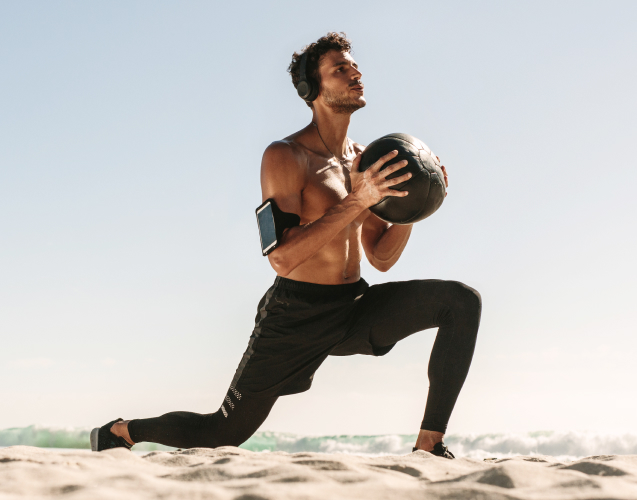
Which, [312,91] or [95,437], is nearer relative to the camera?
[95,437]

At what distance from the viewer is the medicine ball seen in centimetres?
356

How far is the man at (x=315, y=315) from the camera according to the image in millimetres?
3691

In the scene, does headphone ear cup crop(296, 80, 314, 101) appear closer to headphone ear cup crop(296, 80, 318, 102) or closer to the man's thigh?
headphone ear cup crop(296, 80, 318, 102)

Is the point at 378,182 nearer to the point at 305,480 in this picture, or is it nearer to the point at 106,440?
the point at 305,480

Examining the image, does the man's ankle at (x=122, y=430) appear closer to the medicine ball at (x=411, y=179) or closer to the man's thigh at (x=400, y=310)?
the man's thigh at (x=400, y=310)

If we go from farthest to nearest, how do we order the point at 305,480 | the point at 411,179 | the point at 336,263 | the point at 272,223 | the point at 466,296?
the point at 336,263, the point at 466,296, the point at 272,223, the point at 411,179, the point at 305,480

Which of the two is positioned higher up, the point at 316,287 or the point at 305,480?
the point at 316,287

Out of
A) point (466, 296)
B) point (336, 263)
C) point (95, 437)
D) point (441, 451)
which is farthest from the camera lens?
point (95, 437)

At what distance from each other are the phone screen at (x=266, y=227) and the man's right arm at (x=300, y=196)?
2.2 inches

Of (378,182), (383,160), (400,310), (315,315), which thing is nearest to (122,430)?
(315,315)

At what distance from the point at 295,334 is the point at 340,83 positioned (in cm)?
182

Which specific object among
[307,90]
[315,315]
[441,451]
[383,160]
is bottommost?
[441,451]

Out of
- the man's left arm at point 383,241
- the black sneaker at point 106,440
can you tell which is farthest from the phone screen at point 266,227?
the black sneaker at point 106,440

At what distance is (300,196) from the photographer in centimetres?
401
